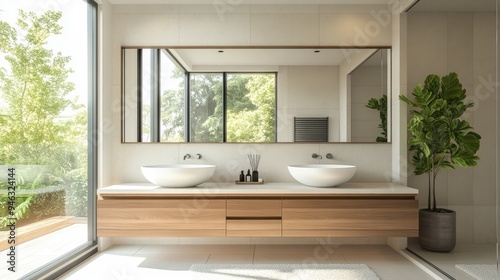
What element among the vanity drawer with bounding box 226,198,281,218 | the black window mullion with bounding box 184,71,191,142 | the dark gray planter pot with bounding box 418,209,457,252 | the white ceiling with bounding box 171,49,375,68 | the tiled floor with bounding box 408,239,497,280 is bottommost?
the tiled floor with bounding box 408,239,497,280

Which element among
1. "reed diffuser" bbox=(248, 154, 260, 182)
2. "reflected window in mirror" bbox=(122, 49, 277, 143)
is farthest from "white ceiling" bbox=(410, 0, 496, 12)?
"reed diffuser" bbox=(248, 154, 260, 182)

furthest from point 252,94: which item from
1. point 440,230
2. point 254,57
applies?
point 440,230

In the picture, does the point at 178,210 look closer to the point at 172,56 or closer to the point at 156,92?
the point at 156,92

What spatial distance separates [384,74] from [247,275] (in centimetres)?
245

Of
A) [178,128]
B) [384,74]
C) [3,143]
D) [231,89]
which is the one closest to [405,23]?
[384,74]

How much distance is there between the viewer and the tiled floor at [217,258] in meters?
2.91

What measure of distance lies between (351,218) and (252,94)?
5.20 feet

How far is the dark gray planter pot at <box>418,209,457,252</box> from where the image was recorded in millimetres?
3242

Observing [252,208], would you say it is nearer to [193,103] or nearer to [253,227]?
[253,227]

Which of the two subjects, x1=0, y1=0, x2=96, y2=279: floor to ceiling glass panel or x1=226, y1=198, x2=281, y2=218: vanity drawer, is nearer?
x1=0, y1=0, x2=96, y2=279: floor to ceiling glass panel

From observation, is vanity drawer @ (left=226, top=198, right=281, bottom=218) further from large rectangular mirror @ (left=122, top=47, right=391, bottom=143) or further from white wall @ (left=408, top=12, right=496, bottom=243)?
white wall @ (left=408, top=12, right=496, bottom=243)

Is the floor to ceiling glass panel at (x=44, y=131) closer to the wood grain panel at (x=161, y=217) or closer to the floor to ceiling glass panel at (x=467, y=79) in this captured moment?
the wood grain panel at (x=161, y=217)

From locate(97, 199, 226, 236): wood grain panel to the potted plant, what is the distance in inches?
76.0

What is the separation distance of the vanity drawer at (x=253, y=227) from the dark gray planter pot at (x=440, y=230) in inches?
57.7
